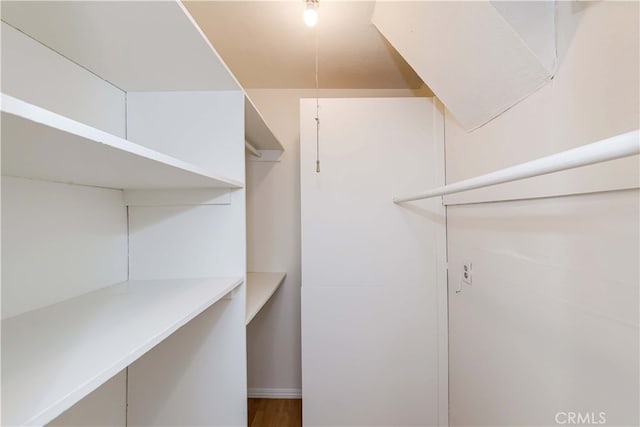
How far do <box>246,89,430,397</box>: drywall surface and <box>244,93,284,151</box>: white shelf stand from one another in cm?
19

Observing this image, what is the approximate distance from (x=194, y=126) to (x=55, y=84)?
40cm

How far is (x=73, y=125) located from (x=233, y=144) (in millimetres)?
707

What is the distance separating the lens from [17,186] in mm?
696

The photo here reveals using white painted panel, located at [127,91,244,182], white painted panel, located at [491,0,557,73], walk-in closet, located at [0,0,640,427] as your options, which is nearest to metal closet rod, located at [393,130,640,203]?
walk-in closet, located at [0,0,640,427]

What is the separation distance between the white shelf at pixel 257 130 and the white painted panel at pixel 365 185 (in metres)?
0.25

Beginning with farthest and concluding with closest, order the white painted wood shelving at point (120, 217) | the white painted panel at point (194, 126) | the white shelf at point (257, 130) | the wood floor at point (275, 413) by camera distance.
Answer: the wood floor at point (275, 413) < the white shelf at point (257, 130) < the white painted panel at point (194, 126) < the white painted wood shelving at point (120, 217)

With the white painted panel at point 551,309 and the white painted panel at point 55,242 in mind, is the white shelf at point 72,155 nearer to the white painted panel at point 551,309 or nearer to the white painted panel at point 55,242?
the white painted panel at point 55,242

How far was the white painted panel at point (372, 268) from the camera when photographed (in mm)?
1502

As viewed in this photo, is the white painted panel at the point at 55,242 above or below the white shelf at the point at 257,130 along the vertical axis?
below

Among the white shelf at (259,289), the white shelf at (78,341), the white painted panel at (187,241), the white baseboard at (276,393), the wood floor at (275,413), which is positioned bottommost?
the wood floor at (275,413)

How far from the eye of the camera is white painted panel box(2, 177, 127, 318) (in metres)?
0.68
